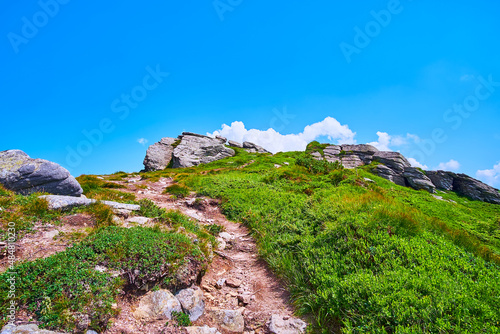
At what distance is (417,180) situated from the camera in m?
37.2

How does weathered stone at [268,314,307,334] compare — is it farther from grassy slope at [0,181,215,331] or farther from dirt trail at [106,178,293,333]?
grassy slope at [0,181,215,331]

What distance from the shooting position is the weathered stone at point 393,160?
42.4 metres

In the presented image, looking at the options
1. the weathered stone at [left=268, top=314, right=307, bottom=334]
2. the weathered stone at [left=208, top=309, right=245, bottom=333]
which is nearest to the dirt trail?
the weathered stone at [left=208, top=309, right=245, bottom=333]

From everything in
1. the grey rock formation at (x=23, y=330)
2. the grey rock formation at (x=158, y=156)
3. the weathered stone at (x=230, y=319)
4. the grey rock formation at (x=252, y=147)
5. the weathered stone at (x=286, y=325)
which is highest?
the grey rock formation at (x=252, y=147)

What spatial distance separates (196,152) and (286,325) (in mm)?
56358

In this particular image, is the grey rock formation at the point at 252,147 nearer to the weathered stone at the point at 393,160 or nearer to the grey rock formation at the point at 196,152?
the grey rock formation at the point at 196,152

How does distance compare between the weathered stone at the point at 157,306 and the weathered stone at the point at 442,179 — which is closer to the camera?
the weathered stone at the point at 157,306

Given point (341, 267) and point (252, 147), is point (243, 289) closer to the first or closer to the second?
point (341, 267)

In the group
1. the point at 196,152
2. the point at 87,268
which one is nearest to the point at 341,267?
the point at 87,268

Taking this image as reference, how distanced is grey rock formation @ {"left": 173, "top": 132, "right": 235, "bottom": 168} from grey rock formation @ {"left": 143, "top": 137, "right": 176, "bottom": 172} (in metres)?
4.70

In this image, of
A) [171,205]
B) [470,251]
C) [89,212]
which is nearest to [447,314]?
[470,251]

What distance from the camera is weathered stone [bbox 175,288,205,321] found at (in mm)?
5547

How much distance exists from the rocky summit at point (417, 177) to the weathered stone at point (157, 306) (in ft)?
100

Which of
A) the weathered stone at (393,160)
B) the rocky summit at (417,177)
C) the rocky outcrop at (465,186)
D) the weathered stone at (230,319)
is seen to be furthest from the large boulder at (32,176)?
the rocky outcrop at (465,186)
